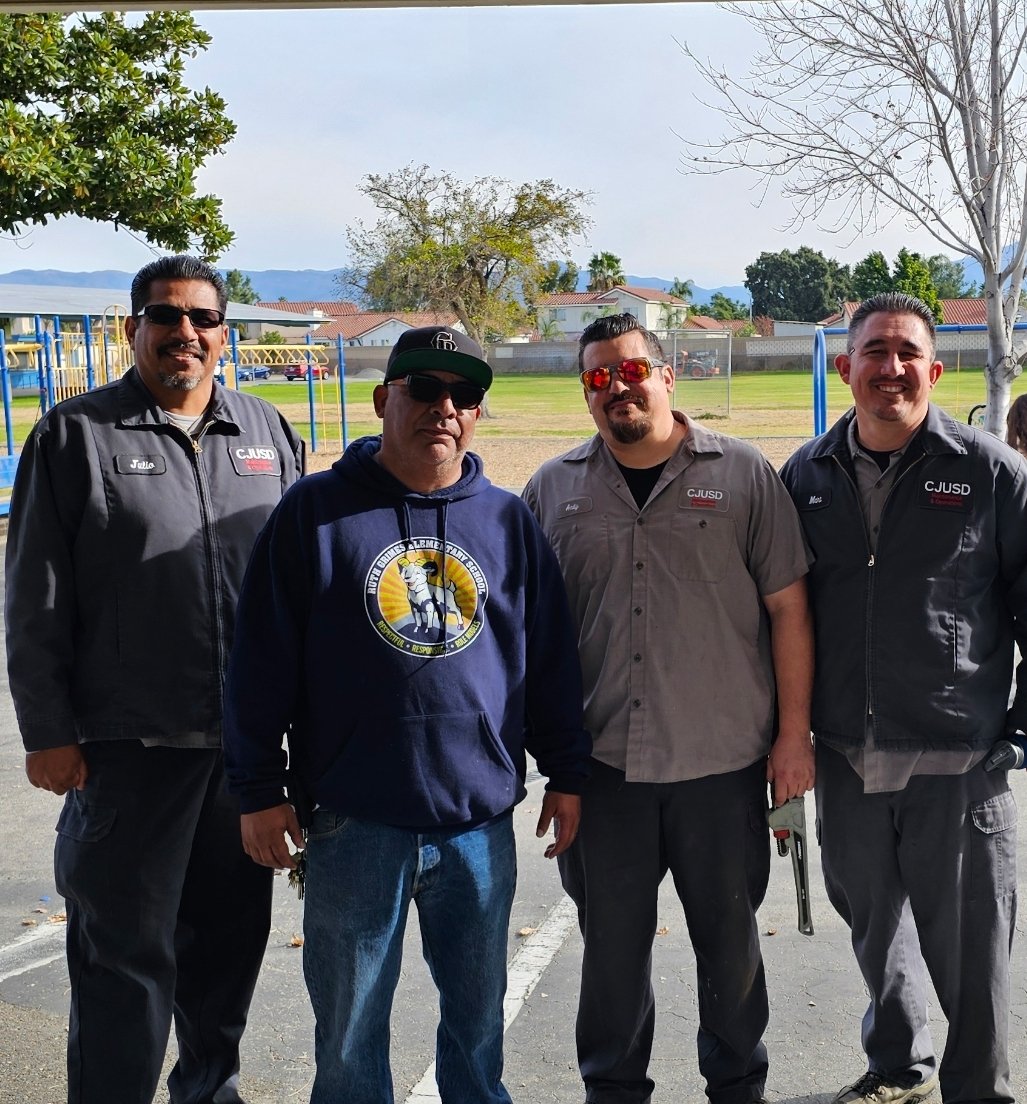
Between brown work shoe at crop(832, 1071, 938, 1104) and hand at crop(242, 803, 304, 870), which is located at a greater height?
hand at crop(242, 803, 304, 870)

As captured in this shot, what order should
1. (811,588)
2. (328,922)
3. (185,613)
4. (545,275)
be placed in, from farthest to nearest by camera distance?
(545,275)
(811,588)
(185,613)
(328,922)

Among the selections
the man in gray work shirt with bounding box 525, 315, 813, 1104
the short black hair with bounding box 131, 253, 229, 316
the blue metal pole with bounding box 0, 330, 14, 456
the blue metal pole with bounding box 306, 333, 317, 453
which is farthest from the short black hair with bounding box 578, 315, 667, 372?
the blue metal pole with bounding box 306, 333, 317, 453

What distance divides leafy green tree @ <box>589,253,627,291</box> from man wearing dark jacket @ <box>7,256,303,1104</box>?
82.3 metres

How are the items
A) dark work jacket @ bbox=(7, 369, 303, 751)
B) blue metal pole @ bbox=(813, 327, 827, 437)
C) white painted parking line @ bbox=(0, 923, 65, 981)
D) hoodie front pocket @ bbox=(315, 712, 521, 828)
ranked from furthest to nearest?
blue metal pole @ bbox=(813, 327, 827, 437), white painted parking line @ bbox=(0, 923, 65, 981), dark work jacket @ bbox=(7, 369, 303, 751), hoodie front pocket @ bbox=(315, 712, 521, 828)

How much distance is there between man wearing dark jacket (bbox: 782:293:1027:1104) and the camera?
3.04 metres

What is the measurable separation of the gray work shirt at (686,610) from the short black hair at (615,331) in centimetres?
28

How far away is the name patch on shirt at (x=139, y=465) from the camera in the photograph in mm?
2990

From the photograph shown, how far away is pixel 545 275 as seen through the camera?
46594 millimetres

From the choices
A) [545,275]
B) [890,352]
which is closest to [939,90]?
[890,352]

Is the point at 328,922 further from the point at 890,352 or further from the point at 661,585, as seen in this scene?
the point at 890,352

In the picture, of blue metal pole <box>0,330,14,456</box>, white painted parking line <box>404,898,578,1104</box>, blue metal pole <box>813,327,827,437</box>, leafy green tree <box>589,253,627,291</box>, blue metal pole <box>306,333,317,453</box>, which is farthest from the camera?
leafy green tree <box>589,253,627,291</box>

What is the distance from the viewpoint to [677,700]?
309 centimetres

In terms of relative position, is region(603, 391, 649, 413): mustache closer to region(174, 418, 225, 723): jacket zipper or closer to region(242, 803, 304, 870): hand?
region(174, 418, 225, 723): jacket zipper

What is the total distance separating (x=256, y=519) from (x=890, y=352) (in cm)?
167
